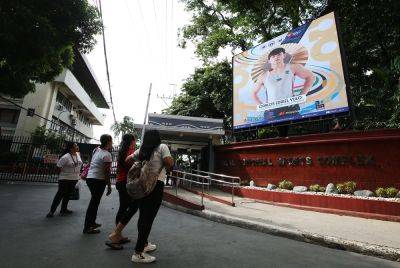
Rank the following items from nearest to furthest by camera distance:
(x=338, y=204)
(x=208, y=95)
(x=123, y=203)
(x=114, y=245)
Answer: (x=114, y=245), (x=123, y=203), (x=338, y=204), (x=208, y=95)

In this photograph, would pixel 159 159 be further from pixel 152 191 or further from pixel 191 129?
pixel 191 129

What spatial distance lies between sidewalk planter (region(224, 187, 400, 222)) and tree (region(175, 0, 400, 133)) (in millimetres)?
3431

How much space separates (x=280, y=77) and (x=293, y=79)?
25.5 inches

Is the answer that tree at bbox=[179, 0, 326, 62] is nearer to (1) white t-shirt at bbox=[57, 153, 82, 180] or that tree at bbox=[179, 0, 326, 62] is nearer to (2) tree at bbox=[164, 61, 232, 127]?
(2) tree at bbox=[164, 61, 232, 127]

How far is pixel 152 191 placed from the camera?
418cm

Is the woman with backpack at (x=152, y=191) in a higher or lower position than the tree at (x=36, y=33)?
lower

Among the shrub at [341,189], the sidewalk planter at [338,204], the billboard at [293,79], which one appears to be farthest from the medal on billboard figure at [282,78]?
the shrub at [341,189]

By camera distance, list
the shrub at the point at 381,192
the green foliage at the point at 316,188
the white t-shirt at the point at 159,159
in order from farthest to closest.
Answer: the green foliage at the point at 316,188 → the shrub at the point at 381,192 → the white t-shirt at the point at 159,159

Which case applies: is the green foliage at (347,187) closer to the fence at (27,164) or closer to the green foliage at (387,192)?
the green foliage at (387,192)

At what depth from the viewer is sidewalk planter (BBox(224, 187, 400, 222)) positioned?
835cm

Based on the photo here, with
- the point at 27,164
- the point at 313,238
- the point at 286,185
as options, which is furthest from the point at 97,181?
the point at 27,164

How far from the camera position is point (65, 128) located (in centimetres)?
3109

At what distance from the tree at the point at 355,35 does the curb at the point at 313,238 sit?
21.7 feet

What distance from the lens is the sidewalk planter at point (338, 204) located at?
835 cm
